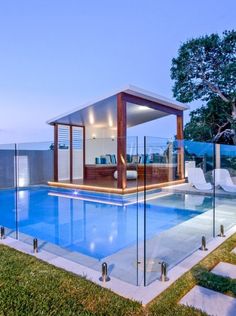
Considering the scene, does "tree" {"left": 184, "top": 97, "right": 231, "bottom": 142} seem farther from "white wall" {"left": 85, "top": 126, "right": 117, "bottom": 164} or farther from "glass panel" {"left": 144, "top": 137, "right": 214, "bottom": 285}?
"glass panel" {"left": 144, "top": 137, "right": 214, "bottom": 285}

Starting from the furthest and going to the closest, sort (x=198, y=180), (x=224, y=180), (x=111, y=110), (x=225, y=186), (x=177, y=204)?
(x=111, y=110) < (x=198, y=180) < (x=224, y=180) < (x=225, y=186) < (x=177, y=204)

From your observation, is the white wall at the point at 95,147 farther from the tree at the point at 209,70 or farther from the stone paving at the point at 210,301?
the stone paving at the point at 210,301

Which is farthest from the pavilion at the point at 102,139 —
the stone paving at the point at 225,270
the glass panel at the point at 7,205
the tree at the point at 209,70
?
the stone paving at the point at 225,270

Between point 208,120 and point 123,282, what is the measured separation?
14.3m

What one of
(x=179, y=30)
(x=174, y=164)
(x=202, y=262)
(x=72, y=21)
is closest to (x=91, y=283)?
(x=202, y=262)

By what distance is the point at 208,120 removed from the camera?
51.4 ft

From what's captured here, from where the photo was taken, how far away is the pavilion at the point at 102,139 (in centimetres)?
919

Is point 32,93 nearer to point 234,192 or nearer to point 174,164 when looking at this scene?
point 174,164

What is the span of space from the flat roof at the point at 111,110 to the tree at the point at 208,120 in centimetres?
317

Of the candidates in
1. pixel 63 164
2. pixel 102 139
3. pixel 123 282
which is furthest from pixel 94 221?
pixel 102 139

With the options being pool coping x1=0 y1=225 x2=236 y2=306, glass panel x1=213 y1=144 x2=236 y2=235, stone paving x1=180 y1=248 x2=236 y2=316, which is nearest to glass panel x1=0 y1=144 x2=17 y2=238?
pool coping x1=0 y1=225 x2=236 y2=306

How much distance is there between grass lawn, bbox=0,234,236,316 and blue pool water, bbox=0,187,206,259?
2.72 ft

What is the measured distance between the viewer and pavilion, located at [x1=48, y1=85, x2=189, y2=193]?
9188mm

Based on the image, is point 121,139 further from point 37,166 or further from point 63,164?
point 37,166
